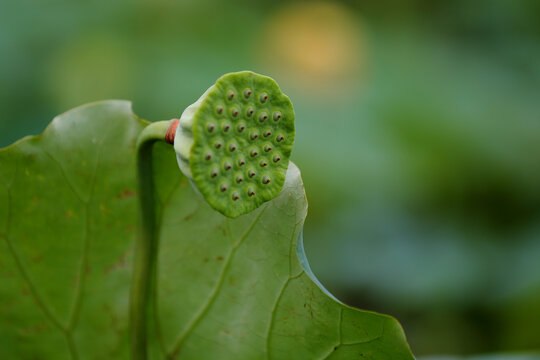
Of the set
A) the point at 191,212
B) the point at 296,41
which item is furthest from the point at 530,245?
the point at 191,212

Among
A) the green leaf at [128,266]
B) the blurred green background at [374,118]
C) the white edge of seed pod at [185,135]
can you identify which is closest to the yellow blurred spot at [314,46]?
the blurred green background at [374,118]

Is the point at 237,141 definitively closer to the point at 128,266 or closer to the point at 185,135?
the point at 185,135

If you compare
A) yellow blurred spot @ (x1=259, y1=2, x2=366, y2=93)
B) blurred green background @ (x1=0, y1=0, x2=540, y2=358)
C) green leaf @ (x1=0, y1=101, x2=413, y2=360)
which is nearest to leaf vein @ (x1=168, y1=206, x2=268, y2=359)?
green leaf @ (x1=0, y1=101, x2=413, y2=360)

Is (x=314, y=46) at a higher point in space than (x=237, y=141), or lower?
lower

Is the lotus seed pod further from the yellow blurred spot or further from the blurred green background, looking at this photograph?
the yellow blurred spot

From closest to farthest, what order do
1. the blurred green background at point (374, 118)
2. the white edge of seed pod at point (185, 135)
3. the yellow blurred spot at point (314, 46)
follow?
the white edge of seed pod at point (185, 135)
the blurred green background at point (374, 118)
the yellow blurred spot at point (314, 46)

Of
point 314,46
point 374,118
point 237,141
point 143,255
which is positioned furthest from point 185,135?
point 314,46

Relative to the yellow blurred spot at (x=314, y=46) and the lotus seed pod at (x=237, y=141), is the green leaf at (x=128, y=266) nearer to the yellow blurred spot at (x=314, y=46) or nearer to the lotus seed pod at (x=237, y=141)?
the lotus seed pod at (x=237, y=141)
